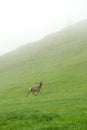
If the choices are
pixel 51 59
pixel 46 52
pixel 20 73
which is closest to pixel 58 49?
pixel 46 52

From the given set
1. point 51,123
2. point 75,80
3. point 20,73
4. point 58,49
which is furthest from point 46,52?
point 51,123

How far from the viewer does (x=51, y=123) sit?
62.6 feet

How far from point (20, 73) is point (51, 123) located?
57.4 metres

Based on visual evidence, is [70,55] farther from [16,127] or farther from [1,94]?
[16,127]

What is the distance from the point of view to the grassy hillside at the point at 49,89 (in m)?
20.1

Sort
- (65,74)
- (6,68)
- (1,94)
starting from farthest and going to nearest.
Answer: (6,68), (65,74), (1,94)

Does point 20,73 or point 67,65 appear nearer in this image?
point 67,65

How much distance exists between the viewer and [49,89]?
4988 cm

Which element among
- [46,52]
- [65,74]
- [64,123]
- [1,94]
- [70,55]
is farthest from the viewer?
[46,52]

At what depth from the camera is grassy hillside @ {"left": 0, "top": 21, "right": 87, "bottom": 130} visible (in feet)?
66.0

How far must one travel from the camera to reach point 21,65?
86750 mm

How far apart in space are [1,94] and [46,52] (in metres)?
44.3

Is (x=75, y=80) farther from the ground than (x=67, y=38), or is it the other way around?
(x=67, y=38)

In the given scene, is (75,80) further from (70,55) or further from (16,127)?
(16,127)
